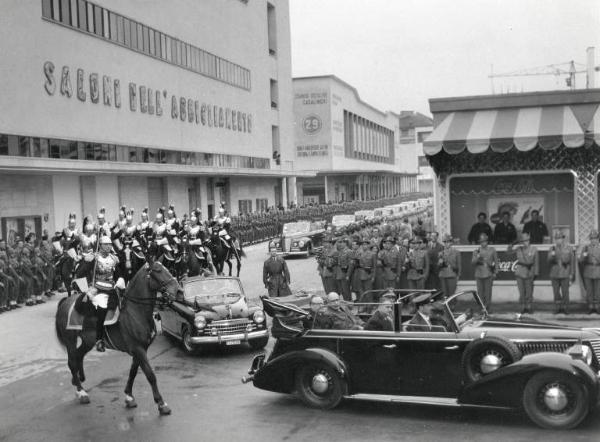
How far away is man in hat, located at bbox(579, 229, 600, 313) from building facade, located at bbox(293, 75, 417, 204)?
53.0 meters

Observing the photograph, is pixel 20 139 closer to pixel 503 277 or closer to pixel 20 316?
pixel 20 316

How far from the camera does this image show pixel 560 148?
1667cm

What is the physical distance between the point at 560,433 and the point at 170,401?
5235 mm

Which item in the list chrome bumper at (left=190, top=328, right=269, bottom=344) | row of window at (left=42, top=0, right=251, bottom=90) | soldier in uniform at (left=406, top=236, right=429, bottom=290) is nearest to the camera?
chrome bumper at (left=190, top=328, right=269, bottom=344)

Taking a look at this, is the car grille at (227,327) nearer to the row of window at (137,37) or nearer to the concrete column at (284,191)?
the row of window at (137,37)

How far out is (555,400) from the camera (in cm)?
800

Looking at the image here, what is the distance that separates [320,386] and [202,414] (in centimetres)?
159

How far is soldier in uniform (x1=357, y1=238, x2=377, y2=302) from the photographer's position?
17.6 metres

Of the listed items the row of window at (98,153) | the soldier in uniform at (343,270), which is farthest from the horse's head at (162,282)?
the row of window at (98,153)

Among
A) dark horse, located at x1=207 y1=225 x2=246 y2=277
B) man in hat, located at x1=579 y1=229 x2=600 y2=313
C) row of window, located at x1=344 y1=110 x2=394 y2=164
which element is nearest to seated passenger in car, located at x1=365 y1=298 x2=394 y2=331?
man in hat, located at x1=579 y1=229 x2=600 y2=313

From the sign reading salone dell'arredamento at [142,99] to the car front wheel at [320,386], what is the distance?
79.8 feet

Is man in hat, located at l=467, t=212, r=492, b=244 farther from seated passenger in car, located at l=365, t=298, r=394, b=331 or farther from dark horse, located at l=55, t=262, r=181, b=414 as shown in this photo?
dark horse, located at l=55, t=262, r=181, b=414

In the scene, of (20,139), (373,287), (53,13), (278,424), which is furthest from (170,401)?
(53,13)

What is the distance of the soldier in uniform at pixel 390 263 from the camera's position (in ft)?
56.6
